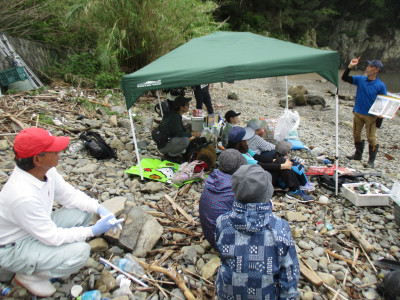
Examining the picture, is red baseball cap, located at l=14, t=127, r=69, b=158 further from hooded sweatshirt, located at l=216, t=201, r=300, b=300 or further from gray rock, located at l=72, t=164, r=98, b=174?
gray rock, located at l=72, t=164, r=98, b=174

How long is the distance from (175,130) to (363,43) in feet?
139

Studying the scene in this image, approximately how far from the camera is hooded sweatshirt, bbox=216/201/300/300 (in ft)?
6.19

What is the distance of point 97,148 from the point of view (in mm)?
5375

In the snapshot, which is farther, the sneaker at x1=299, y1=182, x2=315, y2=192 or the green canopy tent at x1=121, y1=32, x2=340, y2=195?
the sneaker at x1=299, y1=182, x2=315, y2=192

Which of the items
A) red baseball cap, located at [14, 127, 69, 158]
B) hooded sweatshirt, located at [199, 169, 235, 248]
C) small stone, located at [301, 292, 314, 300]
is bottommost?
small stone, located at [301, 292, 314, 300]

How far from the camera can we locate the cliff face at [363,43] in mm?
36938

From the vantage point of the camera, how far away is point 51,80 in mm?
9523

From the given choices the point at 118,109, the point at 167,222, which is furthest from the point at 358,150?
the point at 118,109

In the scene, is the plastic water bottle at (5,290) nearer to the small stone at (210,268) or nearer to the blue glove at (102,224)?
the blue glove at (102,224)

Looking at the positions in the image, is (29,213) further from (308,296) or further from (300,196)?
(300,196)

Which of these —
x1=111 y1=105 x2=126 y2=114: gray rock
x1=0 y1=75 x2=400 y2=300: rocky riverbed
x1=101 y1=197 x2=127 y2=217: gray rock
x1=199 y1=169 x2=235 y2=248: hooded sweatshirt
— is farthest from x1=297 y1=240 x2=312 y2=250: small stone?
x1=111 y1=105 x2=126 y2=114: gray rock

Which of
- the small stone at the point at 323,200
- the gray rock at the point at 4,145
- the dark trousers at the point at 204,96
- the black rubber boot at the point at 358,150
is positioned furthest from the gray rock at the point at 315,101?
the gray rock at the point at 4,145

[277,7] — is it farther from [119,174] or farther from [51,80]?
[119,174]

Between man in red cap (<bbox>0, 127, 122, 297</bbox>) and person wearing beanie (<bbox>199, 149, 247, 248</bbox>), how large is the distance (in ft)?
3.78
